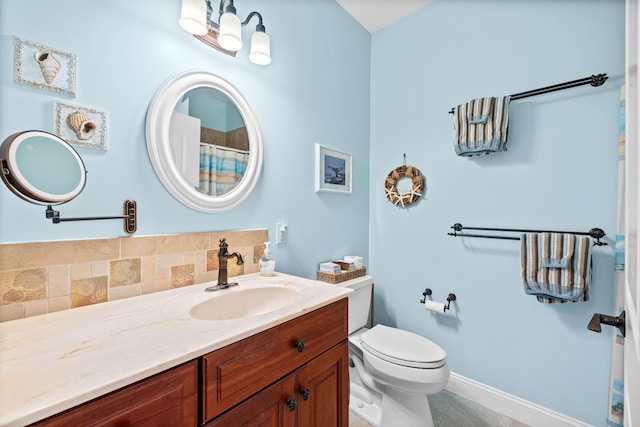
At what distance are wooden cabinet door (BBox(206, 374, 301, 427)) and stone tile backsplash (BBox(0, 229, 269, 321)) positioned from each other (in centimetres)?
59

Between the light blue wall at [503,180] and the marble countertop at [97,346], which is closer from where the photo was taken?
the marble countertop at [97,346]

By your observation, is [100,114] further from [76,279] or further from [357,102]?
[357,102]

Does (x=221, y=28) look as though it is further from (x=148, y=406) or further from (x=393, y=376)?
(x=393, y=376)

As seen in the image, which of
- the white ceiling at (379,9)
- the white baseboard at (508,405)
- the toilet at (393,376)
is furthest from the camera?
the white ceiling at (379,9)

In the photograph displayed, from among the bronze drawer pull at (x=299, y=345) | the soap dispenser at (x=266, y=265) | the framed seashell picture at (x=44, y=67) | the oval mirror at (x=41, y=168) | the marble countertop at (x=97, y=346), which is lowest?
the bronze drawer pull at (x=299, y=345)

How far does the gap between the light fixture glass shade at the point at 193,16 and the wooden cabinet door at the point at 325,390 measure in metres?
1.37

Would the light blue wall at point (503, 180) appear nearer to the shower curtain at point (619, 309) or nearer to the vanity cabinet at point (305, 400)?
the shower curtain at point (619, 309)

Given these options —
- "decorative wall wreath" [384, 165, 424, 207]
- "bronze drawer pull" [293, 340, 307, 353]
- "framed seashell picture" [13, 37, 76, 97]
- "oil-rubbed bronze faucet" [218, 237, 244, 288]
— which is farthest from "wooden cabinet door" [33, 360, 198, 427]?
"decorative wall wreath" [384, 165, 424, 207]

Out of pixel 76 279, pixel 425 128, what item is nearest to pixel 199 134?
pixel 76 279

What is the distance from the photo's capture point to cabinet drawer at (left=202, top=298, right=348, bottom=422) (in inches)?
26.2

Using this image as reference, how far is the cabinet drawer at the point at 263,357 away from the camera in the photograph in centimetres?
67

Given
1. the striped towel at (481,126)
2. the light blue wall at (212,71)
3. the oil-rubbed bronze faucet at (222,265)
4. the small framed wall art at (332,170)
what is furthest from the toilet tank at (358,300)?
the striped towel at (481,126)

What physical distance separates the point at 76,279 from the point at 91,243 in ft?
0.40

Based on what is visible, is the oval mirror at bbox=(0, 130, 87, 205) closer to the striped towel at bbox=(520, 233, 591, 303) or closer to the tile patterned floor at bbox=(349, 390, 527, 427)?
the tile patterned floor at bbox=(349, 390, 527, 427)
